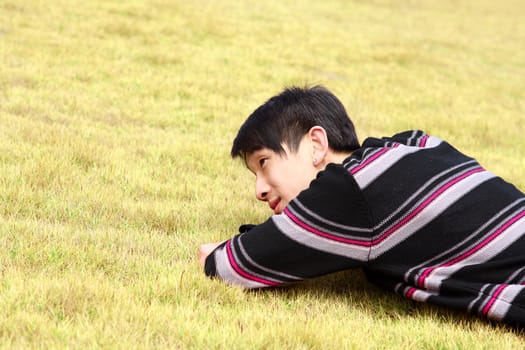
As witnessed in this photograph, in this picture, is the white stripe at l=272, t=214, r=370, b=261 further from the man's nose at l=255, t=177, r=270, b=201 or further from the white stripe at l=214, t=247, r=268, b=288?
the man's nose at l=255, t=177, r=270, b=201

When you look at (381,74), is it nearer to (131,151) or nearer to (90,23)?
(90,23)

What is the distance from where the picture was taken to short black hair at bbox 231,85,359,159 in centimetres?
309

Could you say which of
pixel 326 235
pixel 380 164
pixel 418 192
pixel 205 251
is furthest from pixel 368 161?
pixel 205 251

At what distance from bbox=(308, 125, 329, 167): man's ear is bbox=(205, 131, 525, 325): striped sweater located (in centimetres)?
34

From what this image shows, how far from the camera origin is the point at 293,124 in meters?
3.10

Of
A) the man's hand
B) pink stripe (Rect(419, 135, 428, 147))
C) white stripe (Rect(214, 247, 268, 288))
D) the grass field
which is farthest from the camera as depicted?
pink stripe (Rect(419, 135, 428, 147))

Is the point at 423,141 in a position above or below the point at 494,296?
above

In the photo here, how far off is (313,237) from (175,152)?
2606 mm

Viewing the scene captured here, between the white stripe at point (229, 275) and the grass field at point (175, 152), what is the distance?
7 cm

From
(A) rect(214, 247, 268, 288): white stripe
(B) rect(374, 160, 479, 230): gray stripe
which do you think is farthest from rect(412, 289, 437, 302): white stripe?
(A) rect(214, 247, 268, 288): white stripe

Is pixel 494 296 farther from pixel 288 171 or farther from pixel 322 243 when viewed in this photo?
pixel 288 171

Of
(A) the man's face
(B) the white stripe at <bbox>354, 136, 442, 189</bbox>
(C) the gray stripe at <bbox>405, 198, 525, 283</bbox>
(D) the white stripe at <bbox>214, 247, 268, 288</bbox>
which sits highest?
(B) the white stripe at <bbox>354, 136, 442, 189</bbox>

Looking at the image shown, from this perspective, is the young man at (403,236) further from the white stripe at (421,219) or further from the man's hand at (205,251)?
the man's hand at (205,251)

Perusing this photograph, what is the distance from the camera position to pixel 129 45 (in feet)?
29.5
